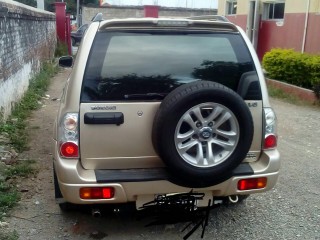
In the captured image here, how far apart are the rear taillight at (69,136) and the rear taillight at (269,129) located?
1.51m

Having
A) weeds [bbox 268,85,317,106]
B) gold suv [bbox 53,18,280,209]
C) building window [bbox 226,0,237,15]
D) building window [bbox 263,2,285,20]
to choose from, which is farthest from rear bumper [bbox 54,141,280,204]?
building window [bbox 226,0,237,15]

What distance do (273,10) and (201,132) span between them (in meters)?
14.3

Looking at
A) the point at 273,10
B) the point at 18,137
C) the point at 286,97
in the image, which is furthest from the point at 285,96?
the point at 18,137

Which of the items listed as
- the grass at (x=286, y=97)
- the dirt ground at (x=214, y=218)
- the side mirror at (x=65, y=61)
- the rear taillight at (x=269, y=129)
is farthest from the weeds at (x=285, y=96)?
the rear taillight at (x=269, y=129)

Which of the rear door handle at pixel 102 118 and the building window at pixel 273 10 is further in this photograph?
the building window at pixel 273 10

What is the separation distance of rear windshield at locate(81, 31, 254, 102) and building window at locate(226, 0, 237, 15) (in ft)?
55.5

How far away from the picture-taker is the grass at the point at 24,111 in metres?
6.13

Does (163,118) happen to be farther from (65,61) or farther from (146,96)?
(65,61)

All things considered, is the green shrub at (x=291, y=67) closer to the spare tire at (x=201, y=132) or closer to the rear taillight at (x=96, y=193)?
the spare tire at (x=201, y=132)

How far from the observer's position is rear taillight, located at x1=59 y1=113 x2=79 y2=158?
3209 millimetres

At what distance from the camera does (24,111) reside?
8.01 metres

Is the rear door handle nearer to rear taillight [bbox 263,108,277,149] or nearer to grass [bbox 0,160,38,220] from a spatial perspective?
rear taillight [bbox 263,108,277,149]

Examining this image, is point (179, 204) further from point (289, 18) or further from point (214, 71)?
point (289, 18)

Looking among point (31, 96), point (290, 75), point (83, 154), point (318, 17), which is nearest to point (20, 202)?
point (83, 154)
